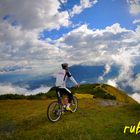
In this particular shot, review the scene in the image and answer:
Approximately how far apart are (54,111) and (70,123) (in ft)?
6.46

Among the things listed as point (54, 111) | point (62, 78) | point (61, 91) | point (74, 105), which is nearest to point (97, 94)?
point (74, 105)

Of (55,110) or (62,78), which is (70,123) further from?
(62,78)

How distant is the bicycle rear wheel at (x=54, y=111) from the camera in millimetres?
20719

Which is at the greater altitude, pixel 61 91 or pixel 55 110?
pixel 61 91

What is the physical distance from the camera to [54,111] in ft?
69.1

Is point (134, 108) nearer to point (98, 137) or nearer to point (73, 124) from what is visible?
point (73, 124)

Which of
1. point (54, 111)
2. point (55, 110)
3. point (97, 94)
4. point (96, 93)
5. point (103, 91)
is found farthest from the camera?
point (103, 91)

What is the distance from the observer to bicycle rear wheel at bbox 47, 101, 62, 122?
68.0 feet

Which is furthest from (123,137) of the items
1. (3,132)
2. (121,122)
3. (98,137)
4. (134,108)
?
(134,108)

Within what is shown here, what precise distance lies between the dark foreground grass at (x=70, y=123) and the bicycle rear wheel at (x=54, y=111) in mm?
350

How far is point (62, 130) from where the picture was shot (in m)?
17.8

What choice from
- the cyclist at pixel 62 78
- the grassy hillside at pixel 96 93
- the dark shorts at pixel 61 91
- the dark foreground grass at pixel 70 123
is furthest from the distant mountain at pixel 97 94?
the cyclist at pixel 62 78

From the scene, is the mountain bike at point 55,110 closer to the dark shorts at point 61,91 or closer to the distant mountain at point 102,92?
the dark shorts at point 61,91

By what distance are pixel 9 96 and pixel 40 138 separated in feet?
54.6
